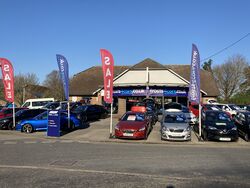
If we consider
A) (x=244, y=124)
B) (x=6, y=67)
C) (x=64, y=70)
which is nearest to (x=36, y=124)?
(x=64, y=70)

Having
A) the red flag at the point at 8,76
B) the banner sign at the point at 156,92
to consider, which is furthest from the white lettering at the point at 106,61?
the banner sign at the point at 156,92

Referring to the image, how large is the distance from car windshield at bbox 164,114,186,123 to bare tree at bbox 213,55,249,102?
48129mm

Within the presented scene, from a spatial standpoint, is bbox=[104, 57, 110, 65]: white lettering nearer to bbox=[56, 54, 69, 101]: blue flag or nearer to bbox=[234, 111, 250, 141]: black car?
bbox=[56, 54, 69, 101]: blue flag

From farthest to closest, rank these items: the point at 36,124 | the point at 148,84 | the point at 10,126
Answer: the point at 148,84, the point at 10,126, the point at 36,124

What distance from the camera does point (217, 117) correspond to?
1812 cm

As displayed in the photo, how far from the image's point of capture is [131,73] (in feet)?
117

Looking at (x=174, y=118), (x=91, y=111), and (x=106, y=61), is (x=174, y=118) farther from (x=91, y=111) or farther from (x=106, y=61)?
(x=91, y=111)

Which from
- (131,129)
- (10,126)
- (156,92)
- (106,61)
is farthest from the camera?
(156,92)

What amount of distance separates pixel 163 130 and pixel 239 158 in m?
5.50

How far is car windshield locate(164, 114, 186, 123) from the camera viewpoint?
17453 mm

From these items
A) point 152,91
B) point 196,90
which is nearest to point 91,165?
point 196,90

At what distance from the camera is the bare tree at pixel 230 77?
63.9 meters

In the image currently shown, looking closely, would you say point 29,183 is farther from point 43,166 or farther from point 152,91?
point 152,91

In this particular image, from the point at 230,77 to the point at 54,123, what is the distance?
5358 cm
